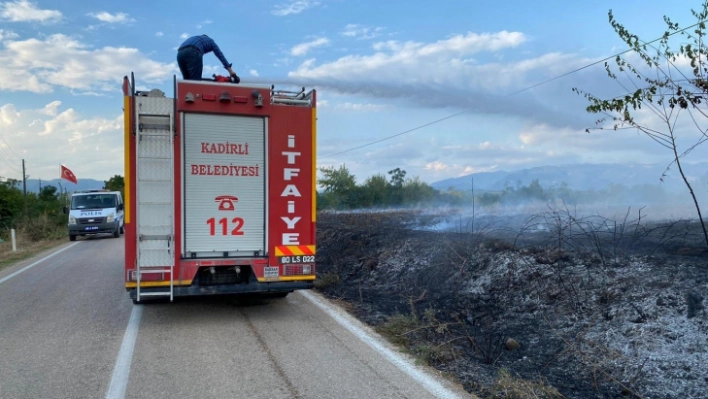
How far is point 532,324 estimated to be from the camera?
23.2 ft

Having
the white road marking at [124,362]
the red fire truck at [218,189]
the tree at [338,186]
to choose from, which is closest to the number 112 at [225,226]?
the red fire truck at [218,189]

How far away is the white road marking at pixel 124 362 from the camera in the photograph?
5.14m

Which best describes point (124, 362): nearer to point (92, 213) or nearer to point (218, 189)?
point (218, 189)

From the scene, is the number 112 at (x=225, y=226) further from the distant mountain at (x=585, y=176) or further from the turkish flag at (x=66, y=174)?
the turkish flag at (x=66, y=174)

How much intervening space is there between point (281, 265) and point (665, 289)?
16.0 ft

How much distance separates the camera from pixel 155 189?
7395 millimetres

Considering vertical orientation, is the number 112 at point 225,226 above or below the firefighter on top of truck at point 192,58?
below

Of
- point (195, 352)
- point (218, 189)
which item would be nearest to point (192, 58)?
point (218, 189)

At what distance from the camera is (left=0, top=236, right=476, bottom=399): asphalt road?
5.22 metres

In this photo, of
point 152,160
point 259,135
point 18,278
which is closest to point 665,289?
point 259,135

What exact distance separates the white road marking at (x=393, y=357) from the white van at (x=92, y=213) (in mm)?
18791

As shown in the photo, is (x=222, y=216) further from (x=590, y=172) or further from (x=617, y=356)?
(x=590, y=172)

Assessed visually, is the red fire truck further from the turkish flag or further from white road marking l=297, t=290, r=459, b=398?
the turkish flag

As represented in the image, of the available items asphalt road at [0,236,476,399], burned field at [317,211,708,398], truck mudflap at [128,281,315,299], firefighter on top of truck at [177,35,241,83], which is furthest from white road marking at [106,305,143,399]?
firefighter on top of truck at [177,35,241,83]
